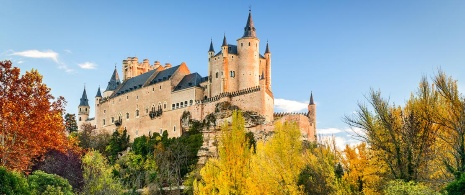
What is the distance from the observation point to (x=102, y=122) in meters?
94.1

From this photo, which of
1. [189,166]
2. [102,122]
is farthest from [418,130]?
[102,122]

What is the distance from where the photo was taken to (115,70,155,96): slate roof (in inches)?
3452

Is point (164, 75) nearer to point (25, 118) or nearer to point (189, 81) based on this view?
point (189, 81)

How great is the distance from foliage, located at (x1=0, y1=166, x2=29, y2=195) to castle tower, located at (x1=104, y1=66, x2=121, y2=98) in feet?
235

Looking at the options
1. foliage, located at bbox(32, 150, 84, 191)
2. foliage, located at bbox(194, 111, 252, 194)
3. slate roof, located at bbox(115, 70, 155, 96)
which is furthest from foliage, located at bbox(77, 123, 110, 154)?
foliage, located at bbox(194, 111, 252, 194)

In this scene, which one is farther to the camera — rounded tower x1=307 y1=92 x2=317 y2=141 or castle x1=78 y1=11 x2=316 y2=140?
rounded tower x1=307 y1=92 x2=317 y2=141

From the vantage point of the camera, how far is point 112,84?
3903 inches

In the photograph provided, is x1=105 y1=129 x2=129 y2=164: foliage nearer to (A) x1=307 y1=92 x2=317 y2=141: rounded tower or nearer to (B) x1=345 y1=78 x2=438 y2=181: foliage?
(A) x1=307 y1=92 x2=317 y2=141: rounded tower

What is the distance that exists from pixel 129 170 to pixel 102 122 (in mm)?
27469

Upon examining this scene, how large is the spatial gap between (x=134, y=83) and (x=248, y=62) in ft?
82.4

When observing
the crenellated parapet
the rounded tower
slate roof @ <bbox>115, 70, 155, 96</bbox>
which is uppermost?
slate roof @ <bbox>115, 70, 155, 96</bbox>

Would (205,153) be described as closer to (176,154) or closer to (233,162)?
(176,154)

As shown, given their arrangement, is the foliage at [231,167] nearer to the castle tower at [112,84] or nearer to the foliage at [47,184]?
the foliage at [47,184]

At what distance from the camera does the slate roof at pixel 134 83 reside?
87688 mm
